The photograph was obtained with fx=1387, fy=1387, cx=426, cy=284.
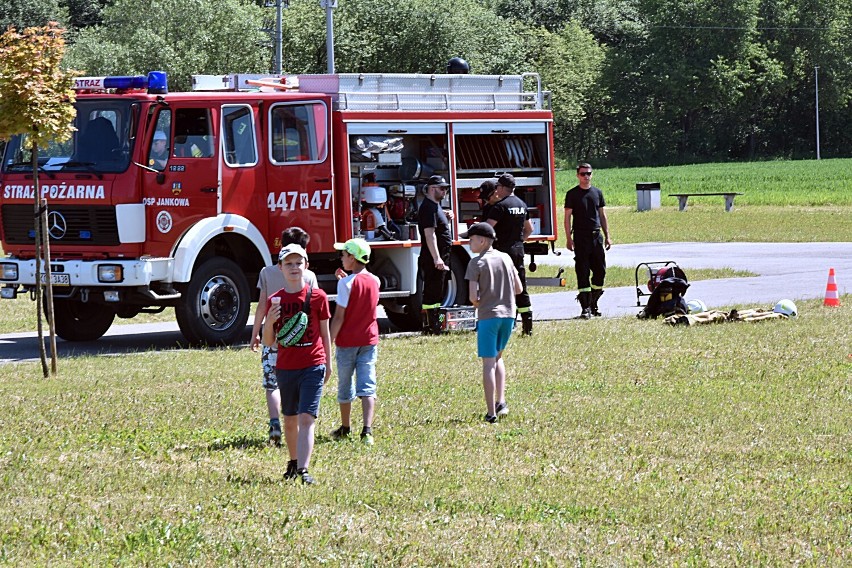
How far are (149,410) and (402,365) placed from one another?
10.7ft

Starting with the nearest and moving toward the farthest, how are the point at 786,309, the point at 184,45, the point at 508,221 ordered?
the point at 508,221 → the point at 786,309 → the point at 184,45

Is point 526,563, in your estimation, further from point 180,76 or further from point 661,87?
point 661,87

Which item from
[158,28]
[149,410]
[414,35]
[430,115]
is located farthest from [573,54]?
[149,410]

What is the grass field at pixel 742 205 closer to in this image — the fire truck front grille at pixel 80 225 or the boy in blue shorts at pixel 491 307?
the fire truck front grille at pixel 80 225

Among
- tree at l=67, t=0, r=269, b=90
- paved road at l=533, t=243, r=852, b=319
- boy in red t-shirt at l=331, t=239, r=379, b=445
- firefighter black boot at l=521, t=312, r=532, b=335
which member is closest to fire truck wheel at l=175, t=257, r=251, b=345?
firefighter black boot at l=521, t=312, r=532, b=335

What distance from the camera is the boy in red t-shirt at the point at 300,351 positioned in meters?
Answer: 8.09

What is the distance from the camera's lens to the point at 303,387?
8.10 metres

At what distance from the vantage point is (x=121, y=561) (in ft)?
21.2

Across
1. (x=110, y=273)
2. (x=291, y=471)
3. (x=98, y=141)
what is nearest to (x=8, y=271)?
(x=110, y=273)

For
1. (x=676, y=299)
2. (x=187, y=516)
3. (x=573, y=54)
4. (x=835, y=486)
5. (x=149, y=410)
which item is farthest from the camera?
(x=573, y=54)

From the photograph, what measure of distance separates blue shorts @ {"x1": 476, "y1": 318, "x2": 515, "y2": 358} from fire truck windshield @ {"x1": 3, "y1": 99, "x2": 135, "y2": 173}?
615 cm

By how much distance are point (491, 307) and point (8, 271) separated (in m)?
7.28

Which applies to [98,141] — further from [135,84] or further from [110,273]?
[110,273]

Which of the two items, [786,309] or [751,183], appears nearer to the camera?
[786,309]
